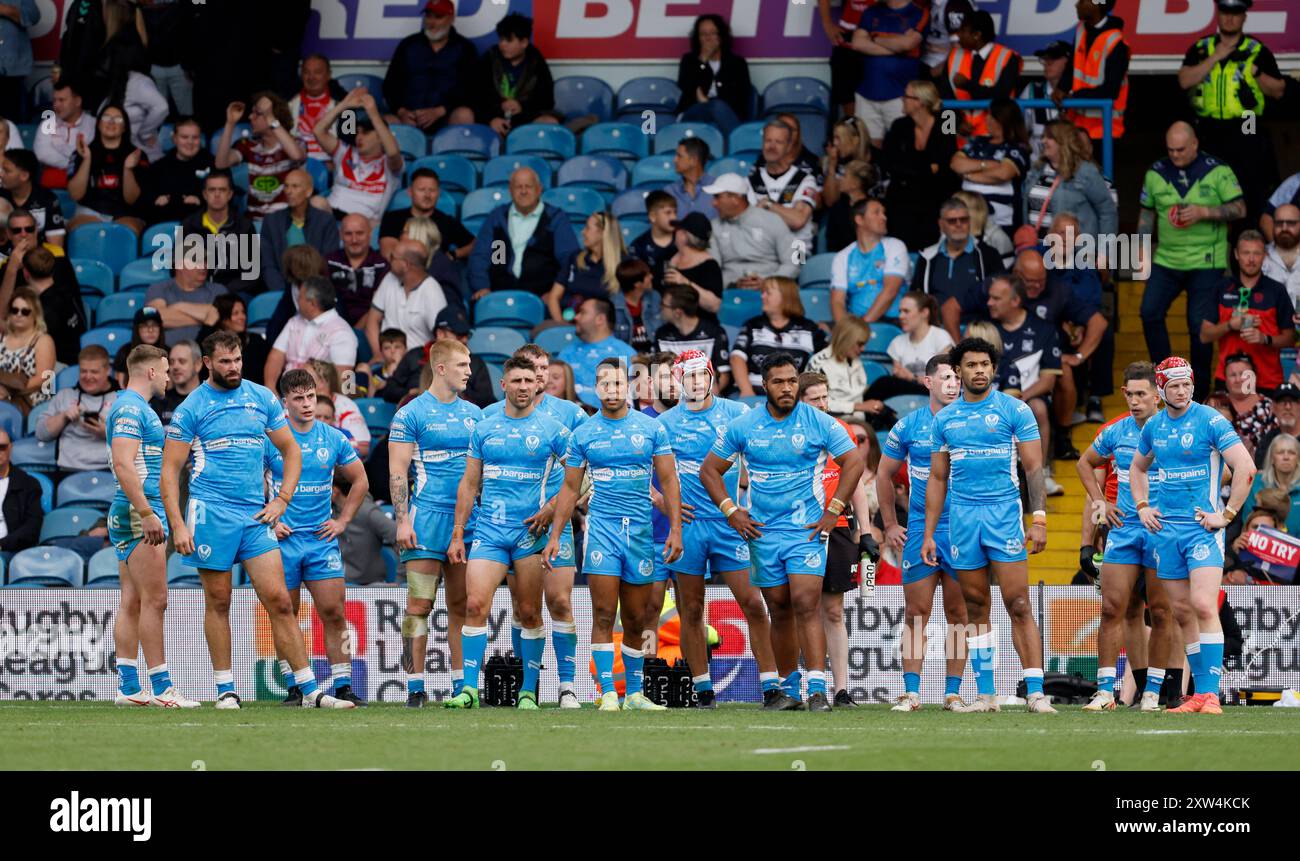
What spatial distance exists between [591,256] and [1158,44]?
24.4 feet

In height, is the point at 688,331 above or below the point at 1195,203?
below

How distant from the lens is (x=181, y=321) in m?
19.0

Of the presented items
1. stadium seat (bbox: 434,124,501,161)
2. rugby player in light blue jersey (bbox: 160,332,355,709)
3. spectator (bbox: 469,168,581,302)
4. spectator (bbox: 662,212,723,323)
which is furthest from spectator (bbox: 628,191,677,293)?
rugby player in light blue jersey (bbox: 160,332,355,709)

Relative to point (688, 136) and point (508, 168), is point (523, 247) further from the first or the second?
point (688, 136)

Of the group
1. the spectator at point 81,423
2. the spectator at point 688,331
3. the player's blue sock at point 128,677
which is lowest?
the player's blue sock at point 128,677

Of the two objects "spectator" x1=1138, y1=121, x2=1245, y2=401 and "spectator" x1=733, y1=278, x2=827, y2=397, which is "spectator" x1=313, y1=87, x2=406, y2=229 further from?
"spectator" x1=1138, y1=121, x2=1245, y2=401

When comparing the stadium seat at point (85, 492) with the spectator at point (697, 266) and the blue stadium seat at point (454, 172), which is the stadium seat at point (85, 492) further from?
the spectator at point (697, 266)

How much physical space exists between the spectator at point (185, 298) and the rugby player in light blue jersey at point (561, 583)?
637cm

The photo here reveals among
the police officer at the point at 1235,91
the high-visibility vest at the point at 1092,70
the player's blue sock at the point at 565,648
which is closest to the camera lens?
the player's blue sock at the point at 565,648

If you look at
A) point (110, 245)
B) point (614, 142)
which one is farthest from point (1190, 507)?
point (110, 245)

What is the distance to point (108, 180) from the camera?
69.8 ft

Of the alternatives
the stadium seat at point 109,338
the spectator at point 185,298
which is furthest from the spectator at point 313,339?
the stadium seat at point 109,338

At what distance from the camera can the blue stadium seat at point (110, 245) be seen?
21016mm

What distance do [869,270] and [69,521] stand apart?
25.8 ft
